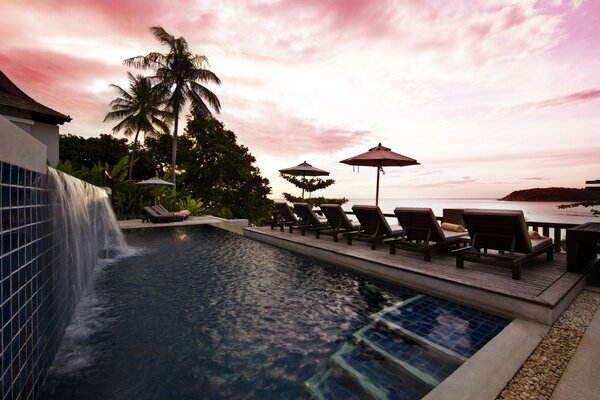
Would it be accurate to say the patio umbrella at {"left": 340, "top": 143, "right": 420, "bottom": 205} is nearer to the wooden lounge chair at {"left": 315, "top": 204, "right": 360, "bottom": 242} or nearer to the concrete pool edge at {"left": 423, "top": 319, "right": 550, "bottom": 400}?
the wooden lounge chair at {"left": 315, "top": 204, "right": 360, "bottom": 242}

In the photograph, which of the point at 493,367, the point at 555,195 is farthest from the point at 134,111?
the point at 555,195

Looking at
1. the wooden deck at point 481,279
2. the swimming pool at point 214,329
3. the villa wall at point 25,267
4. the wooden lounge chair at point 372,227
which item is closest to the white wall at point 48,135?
the swimming pool at point 214,329

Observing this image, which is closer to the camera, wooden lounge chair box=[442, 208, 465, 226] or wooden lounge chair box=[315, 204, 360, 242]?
wooden lounge chair box=[315, 204, 360, 242]

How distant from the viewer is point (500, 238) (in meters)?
4.77

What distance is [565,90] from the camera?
31.0 ft

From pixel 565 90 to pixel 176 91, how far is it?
21581 millimetres

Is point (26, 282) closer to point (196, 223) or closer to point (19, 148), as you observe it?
point (19, 148)

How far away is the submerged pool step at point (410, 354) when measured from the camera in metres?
2.60

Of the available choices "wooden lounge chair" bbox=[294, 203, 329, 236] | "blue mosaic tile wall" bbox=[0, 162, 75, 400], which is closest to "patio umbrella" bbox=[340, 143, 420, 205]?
"wooden lounge chair" bbox=[294, 203, 329, 236]

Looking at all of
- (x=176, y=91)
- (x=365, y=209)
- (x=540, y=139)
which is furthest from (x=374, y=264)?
(x=176, y=91)

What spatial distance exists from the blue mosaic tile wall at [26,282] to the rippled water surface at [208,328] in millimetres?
516

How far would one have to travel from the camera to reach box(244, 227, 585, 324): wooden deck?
361cm

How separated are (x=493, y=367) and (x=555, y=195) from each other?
15.2 metres

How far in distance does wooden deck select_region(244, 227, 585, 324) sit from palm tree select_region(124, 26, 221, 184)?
17.7 m
